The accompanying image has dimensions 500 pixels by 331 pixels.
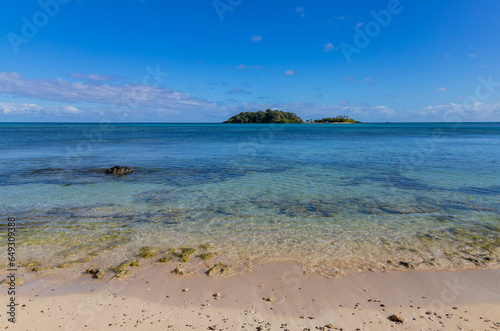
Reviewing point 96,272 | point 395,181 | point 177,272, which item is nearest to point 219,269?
point 177,272

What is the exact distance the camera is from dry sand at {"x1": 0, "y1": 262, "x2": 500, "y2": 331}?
5711 millimetres

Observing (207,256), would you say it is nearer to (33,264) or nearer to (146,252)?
(146,252)

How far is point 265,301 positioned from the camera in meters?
6.52

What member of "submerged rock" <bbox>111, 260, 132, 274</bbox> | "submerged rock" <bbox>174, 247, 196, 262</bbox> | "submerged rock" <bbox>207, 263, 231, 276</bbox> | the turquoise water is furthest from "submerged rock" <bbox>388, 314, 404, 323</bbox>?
"submerged rock" <bbox>111, 260, 132, 274</bbox>

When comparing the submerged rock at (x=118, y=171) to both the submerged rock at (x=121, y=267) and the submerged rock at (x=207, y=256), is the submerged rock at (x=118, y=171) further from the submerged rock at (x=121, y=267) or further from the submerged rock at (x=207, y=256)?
the submerged rock at (x=207, y=256)

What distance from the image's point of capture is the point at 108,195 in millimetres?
16000

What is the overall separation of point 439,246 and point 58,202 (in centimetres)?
1701

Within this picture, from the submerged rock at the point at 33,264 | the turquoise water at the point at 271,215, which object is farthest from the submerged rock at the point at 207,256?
the submerged rock at the point at 33,264

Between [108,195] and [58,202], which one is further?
[108,195]

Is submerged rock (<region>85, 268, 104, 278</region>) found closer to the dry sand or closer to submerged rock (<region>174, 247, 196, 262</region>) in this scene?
the dry sand

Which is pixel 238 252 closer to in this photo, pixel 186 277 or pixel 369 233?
pixel 186 277

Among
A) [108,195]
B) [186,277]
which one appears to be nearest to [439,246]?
[186,277]

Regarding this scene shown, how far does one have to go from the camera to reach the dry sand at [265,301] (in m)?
5.71

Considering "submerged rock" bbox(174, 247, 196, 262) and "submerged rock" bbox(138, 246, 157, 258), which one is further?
"submerged rock" bbox(138, 246, 157, 258)
